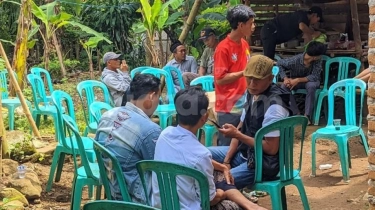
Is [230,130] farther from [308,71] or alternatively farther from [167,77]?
[308,71]

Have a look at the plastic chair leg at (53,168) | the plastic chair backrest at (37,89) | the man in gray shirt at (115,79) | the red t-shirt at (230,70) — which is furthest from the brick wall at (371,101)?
the plastic chair backrest at (37,89)

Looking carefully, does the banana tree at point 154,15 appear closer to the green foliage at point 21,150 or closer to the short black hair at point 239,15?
the green foliage at point 21,150

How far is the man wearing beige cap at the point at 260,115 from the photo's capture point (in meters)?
3.59

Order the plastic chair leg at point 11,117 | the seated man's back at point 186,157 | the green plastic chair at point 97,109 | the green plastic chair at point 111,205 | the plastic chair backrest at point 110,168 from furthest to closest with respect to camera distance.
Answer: the plastic chair leg at point 11,117
the green plastic chair at point 97,109
the plastic chair backrest at point 110,168
the seated man's back at point 186,157
the green plastic chair at point 111,205

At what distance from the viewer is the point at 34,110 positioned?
742 centimetres

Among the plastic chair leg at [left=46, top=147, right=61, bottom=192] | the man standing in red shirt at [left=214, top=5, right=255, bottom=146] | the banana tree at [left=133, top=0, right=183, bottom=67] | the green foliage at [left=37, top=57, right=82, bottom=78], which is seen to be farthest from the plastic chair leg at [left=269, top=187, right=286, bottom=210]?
the green foliage at [left=37, top=57, right=82, bottom=78]

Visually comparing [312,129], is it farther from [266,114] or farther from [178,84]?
[266,114]

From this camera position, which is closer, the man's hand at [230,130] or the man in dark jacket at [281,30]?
the man's hand at [230,130]

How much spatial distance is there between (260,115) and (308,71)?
402 cm

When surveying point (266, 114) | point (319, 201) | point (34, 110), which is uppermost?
point (266, 114)

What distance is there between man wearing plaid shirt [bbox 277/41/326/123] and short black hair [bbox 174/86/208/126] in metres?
4.43

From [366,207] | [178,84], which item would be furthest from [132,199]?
[178,84]

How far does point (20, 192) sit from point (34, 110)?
2813 mm

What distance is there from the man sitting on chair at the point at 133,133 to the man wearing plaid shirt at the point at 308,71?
4192mm
